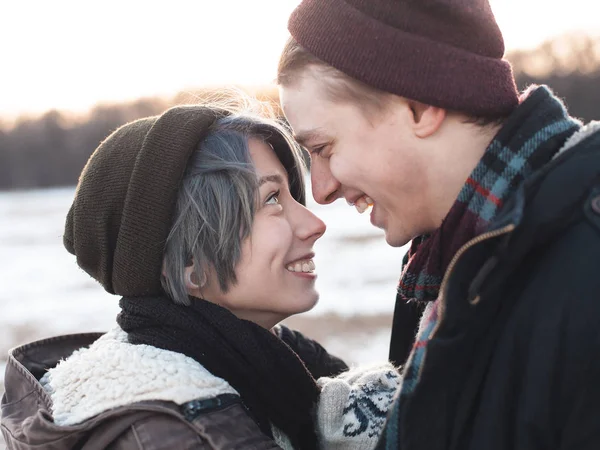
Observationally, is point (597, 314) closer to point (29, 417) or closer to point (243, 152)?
point (243, 152)

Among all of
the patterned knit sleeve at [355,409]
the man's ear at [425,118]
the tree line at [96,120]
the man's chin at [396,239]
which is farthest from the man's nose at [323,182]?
the tree line at [96,120]

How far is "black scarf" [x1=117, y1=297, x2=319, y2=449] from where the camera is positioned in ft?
6.60

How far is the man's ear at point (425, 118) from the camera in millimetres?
1788

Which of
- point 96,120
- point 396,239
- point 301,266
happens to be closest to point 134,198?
point 301,266

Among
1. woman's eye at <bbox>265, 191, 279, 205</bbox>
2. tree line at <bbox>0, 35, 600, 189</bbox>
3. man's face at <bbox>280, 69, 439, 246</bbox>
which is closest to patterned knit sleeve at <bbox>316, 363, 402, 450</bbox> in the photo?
man's face at <bbox>280, 69, 439, 246</bbox>

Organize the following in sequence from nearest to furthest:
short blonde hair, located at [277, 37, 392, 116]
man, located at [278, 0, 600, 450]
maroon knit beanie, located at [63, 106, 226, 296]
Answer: man, located at [278, 0, 600, 450]
short blonde hair, located at [277, 37, 392, 116]
maroon knit beanie, located at [63, 106, 226, 296]

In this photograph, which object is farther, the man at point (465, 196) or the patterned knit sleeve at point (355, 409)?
the patterned knit sleeve at point (355, 409)

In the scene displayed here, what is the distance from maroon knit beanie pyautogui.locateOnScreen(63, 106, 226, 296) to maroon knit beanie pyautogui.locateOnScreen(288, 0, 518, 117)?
1.96ft

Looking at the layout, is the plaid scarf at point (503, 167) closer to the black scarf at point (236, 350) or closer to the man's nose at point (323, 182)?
the man's nose at point (323, 182)

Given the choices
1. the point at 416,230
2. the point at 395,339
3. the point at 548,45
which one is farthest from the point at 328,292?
the point at 548,45

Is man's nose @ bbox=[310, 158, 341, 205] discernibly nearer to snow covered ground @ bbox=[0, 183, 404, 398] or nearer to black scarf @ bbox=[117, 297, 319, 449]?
black scarf @ bbox=[117, 297, 319, 449]

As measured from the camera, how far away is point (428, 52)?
1.75 m

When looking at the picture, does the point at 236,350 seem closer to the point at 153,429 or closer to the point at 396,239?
the point at 153,429

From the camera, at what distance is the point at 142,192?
2.04 metres
